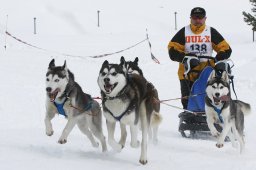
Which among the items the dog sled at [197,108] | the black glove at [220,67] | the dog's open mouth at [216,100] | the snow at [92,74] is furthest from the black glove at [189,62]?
the snow at [92,74]

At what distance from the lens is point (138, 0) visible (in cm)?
4053

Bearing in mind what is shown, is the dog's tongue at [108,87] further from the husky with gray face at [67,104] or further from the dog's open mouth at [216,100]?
the dog's open mouth at [216,100]

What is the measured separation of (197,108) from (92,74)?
7717 mm

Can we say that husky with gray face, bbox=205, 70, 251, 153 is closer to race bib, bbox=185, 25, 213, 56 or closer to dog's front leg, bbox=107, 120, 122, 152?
race bib, bbox=185, 25, 213, 56

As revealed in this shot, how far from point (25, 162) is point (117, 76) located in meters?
1.20

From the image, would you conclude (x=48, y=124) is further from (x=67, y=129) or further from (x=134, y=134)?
(x=134, y=134)

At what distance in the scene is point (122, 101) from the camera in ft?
17.2

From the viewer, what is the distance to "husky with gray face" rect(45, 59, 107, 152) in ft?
17.7

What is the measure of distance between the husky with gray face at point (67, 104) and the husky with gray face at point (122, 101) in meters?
0.39

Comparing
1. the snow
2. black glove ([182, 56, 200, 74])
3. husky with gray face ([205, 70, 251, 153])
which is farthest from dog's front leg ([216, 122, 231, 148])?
black glove ([182, 56, 200, 74])

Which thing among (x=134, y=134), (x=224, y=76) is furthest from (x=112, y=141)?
(x=224, y=76)

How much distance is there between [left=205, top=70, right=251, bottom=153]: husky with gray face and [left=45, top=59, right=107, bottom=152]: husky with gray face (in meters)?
1.29

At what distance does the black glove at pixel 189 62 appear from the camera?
6.55m

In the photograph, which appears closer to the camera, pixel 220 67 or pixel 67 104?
pixel 67 104
